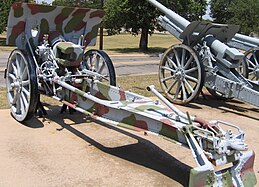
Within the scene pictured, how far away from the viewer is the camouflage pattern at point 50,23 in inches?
236

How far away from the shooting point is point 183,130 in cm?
374

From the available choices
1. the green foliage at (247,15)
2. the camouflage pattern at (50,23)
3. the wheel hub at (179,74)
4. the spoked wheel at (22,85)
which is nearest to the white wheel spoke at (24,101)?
the spoked wheel at (22,85)

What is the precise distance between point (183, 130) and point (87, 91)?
7.61ft

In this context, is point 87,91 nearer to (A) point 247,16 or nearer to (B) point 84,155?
(B) point 84,155

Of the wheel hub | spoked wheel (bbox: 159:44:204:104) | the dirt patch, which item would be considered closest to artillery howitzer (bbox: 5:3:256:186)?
the dirt patch

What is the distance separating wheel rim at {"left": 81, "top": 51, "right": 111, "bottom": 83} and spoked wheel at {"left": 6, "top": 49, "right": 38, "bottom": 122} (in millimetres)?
965

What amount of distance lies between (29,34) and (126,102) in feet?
7.85

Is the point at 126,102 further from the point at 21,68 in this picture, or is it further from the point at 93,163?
the point at 21,68

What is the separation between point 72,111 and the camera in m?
6.73

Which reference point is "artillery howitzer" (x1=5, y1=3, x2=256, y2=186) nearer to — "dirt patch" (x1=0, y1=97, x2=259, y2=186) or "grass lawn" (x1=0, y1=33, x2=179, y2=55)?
"dirt patch" (x1=0, y1=97, x2=259, y2=186)

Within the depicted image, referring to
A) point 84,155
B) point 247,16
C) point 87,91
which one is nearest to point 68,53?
point 87,91

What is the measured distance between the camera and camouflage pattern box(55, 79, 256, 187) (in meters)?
3.49

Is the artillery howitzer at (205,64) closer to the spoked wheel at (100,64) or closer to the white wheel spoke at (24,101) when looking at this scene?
the spoked wheel at (100,64)

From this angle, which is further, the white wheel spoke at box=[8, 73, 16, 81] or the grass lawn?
the grass lawn
